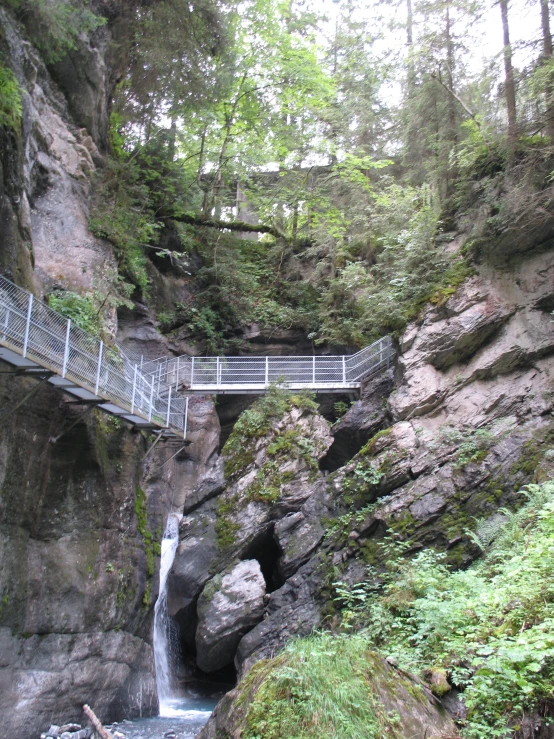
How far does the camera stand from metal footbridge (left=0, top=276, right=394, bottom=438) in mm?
9227

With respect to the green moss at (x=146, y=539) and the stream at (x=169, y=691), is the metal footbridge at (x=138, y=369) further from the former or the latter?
the stream at (x=169, y=691)

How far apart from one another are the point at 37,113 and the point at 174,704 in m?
15.1

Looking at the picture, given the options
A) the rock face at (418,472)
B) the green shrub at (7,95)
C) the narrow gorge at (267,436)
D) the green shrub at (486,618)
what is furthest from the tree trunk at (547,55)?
the green shrub at (7,95)

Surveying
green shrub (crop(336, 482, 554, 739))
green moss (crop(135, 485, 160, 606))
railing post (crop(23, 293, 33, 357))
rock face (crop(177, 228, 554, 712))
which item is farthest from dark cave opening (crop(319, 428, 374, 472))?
railing post (crop(23, 293, 33, 357))

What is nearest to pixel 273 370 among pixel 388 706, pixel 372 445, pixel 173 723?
pixel 372 445

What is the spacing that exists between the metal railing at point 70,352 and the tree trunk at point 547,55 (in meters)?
11.0

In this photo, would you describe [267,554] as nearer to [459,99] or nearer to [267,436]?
[267,436]

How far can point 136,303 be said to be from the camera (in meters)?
18.8

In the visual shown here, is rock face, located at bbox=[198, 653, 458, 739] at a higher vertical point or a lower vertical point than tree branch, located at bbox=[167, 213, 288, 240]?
lower

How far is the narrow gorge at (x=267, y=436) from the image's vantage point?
5.77 metres

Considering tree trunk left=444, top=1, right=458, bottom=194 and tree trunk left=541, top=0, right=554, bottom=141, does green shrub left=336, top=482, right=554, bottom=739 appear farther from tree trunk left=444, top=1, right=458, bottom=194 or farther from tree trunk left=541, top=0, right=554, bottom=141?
tree trunk left=444, top=1, right=458, bottom=194

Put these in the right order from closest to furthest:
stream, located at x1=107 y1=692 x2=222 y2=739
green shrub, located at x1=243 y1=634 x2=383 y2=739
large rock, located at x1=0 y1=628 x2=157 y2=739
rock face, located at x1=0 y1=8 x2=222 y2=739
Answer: green shrub, located at x1=243 y1=634 x2=383 y2=739, large rock, located at x1=0 y1=628 x2=157 y2=739, rock face, located at x1=0 y1=8 x2=222 y2=739, stream, located at x1=107 y1=692 x2=222 y2=739

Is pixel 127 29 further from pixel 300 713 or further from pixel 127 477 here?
pixel 300 713

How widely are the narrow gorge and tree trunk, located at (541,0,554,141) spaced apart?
24 centimetres
